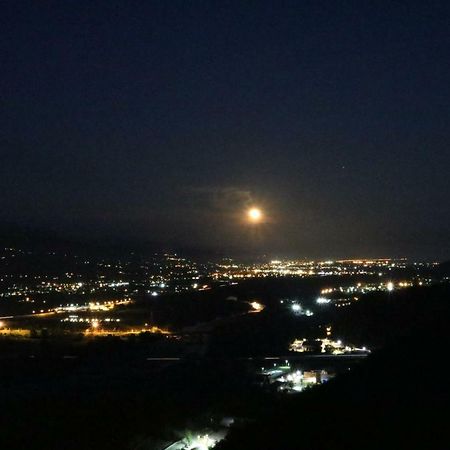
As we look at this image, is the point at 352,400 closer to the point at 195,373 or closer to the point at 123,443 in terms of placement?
the point at 123,443

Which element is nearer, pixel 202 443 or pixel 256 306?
pixel 202 443

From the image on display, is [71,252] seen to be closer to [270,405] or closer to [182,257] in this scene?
[182,257]

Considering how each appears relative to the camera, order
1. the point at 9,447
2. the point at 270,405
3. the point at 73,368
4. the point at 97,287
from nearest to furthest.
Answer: the point at 9,447 < the point at 270,405 < the point at 73,368 < the point at 97,287

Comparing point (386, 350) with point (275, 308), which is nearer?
point (386, 350)

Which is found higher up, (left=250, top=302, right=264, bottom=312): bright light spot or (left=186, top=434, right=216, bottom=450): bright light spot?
(left=250, top=302, right=264, bottom=312): bright light spot

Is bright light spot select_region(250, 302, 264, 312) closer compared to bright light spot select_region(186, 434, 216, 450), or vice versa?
bright light spot select_region(186, 434, 216, 450)

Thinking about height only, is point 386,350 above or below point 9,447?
above

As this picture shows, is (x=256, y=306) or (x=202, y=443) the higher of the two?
(x=256, y=306)

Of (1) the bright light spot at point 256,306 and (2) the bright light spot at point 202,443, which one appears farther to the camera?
(1) the bright light spot at point 256,306

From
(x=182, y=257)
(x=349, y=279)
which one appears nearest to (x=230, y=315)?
(x=349, y=279)

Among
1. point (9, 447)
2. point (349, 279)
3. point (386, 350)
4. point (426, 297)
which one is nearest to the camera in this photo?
point (9, 447)

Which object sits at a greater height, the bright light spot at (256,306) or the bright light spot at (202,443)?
the bright light spot at (256,306)
